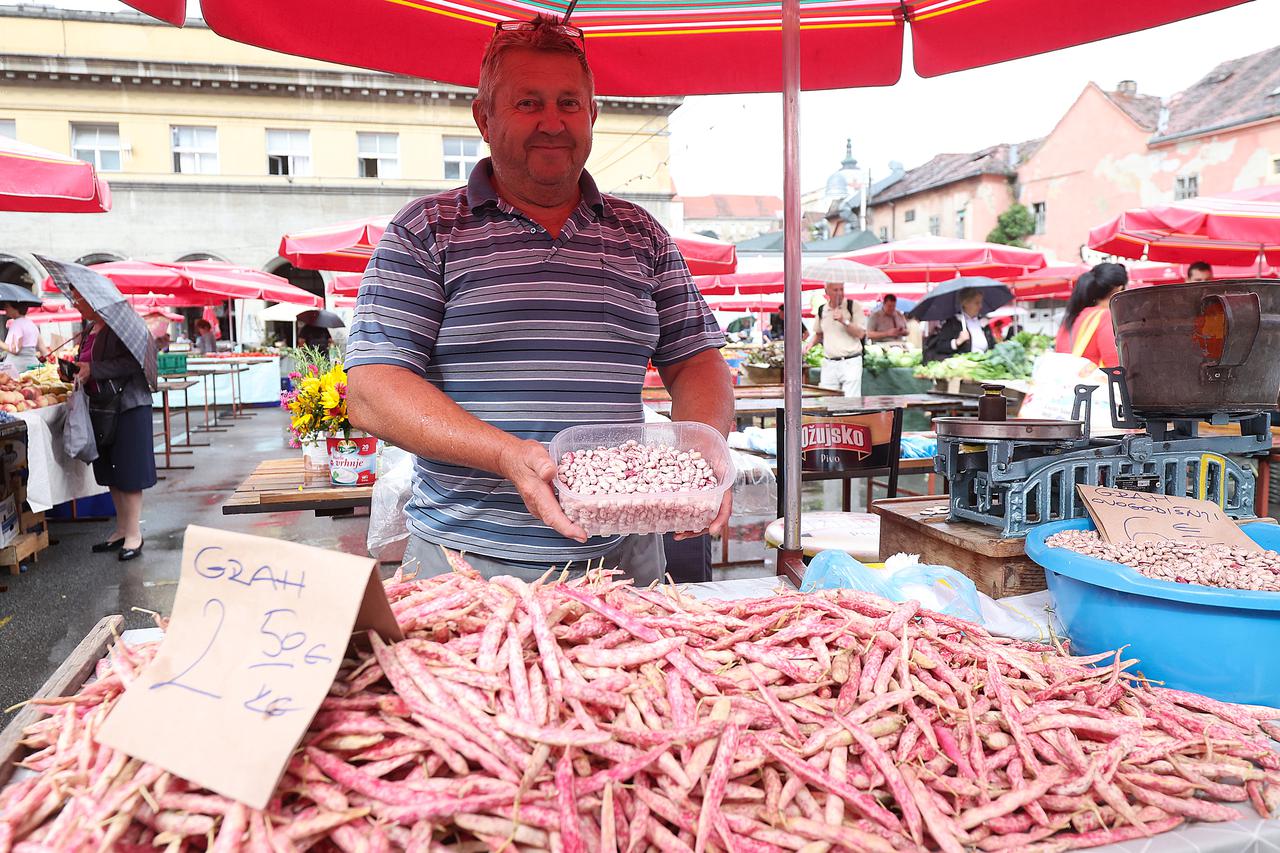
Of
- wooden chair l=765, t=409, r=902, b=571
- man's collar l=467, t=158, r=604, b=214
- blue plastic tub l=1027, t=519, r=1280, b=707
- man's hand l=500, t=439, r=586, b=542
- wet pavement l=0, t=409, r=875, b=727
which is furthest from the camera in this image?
wet pavement l=0, t=409, r=875, b=727

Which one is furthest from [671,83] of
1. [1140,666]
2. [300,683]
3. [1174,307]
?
[300,683]

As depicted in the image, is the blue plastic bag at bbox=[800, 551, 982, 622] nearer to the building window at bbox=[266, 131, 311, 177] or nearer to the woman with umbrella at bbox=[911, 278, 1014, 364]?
the woman with umbrella at bbox=[911, 278, 1014, 364]

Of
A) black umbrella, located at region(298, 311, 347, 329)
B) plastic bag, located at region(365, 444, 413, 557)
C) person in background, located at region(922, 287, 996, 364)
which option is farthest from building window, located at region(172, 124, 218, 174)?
plastic bag, located at region(365, 444, 413, 557)

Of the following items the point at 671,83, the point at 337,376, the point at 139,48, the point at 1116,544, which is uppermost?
the point at 139,48

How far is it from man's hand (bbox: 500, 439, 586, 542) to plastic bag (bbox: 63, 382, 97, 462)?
18.7 ft

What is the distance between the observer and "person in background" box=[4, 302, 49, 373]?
10.4 metres

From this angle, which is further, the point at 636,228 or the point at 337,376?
the point at 337,376

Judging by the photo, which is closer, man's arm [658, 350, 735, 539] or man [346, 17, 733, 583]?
man [346, 17, 733, 583]

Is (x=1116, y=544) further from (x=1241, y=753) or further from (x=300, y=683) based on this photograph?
(x=300, y=683)

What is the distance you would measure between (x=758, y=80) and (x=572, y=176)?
A: 117 centimetres

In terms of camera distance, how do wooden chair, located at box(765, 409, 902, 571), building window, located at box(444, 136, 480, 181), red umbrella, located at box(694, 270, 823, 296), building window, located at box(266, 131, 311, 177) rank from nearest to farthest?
wooden chair, located at box(765, 409, 902, 571)
red umbrella, located at box(694, 270, 823, 296)
building window, located at box(266, 131, 311, 177)
building window, located at box(444, 136, 480, 181)

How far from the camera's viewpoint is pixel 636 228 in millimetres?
2273

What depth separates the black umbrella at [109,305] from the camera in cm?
534

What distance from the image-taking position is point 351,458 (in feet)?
15.2
